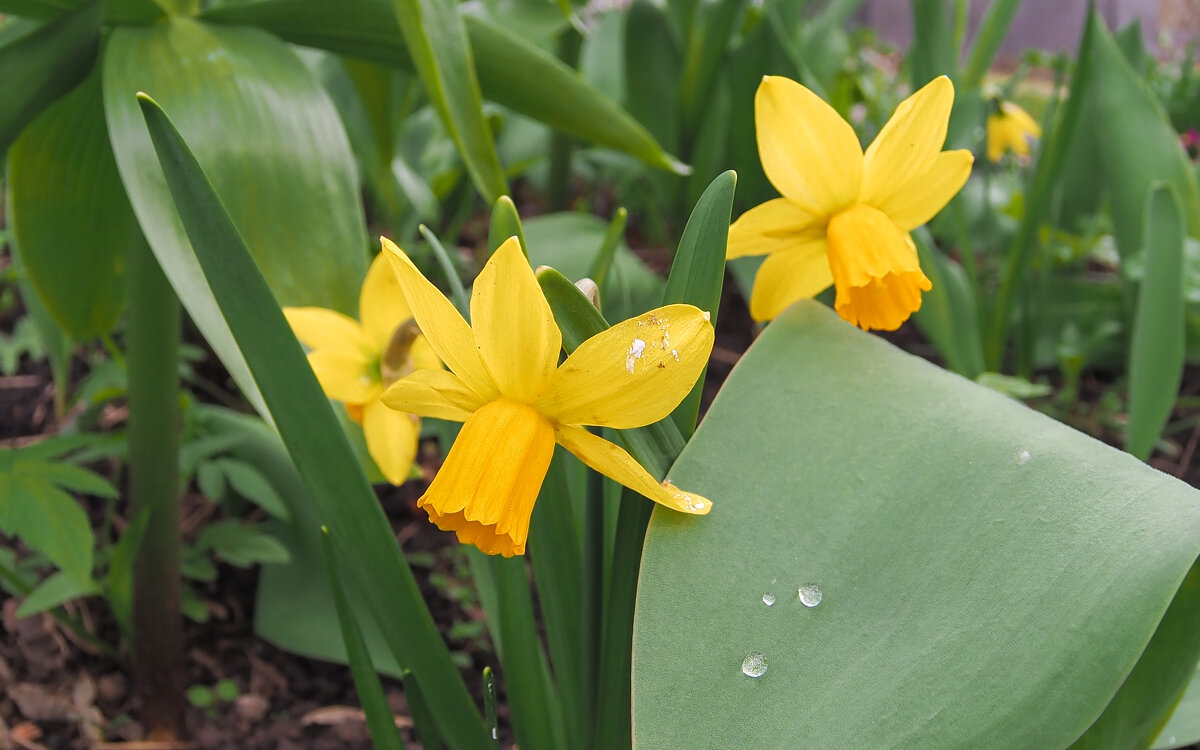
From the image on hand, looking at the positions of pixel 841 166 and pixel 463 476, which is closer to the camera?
pixel 463 476

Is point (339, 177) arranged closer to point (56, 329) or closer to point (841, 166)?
point (841, 166)

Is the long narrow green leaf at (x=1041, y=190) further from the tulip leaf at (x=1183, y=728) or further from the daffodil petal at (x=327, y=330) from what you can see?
the daffodil petal at (x=327, y=330)

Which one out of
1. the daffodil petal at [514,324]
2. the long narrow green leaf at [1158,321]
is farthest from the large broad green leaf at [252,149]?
the long narrow green leaf at [1158,321]

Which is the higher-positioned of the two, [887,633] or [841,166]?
[841,166]

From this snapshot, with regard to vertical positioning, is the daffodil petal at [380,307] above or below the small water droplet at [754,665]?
above

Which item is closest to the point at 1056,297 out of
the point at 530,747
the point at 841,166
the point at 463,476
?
the point at 841,166

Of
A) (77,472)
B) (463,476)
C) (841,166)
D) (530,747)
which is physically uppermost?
(841,166)

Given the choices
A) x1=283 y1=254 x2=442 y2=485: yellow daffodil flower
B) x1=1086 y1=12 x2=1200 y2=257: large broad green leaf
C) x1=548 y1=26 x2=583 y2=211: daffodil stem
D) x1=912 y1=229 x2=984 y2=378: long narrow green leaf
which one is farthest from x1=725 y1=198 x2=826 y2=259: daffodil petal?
x1=548 y1=26 x2=583 y2=211: daffodil stem
